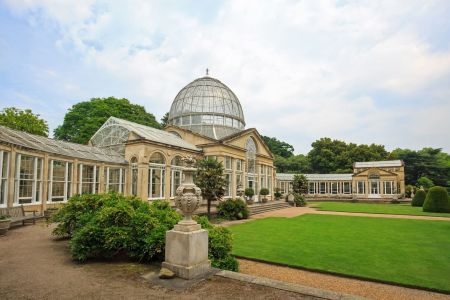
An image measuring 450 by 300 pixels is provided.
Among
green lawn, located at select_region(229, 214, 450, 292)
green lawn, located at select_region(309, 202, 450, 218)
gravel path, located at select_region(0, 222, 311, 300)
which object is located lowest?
green lawn, located at select_region(309, 202, 450, 218)

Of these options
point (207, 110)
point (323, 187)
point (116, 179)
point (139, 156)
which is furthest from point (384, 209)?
point (116, 179)

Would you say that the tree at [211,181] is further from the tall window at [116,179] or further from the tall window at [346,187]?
the tall window at [346,187]

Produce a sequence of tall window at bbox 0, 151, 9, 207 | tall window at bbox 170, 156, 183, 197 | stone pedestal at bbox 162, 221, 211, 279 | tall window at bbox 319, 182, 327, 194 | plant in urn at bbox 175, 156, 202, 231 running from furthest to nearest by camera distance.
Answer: tall window at bbox 319, 182, 327, 194, tall window at bbox 170, 156, 183, 197, tall window at bbox 0, 151, 9, 207, plant in urn at bbox 175, 156, 202, 231, stone pedestal at bbox 162, 221, 211, 279

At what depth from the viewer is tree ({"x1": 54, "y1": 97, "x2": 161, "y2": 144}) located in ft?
112

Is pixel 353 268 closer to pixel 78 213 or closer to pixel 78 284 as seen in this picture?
pixel 78 284

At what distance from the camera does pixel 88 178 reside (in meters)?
20.8

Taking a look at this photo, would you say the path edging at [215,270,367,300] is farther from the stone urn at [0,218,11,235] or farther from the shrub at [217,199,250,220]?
the shrub at [217,199,250,220]

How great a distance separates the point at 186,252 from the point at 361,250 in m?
7.13

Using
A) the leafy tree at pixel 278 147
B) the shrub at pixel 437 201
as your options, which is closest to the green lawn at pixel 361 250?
the shrub at pixel 437 201

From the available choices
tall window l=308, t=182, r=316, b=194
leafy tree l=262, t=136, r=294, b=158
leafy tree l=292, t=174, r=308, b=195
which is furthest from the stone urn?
leafy tree l=262, t=136, r=294, b=158

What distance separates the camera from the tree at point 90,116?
34.0m

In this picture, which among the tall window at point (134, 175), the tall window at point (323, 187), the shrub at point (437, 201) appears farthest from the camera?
the tall window at point (323, 187)

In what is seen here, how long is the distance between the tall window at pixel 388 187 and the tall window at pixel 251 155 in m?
25.4

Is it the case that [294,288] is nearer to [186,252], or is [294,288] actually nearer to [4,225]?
[186,252]
